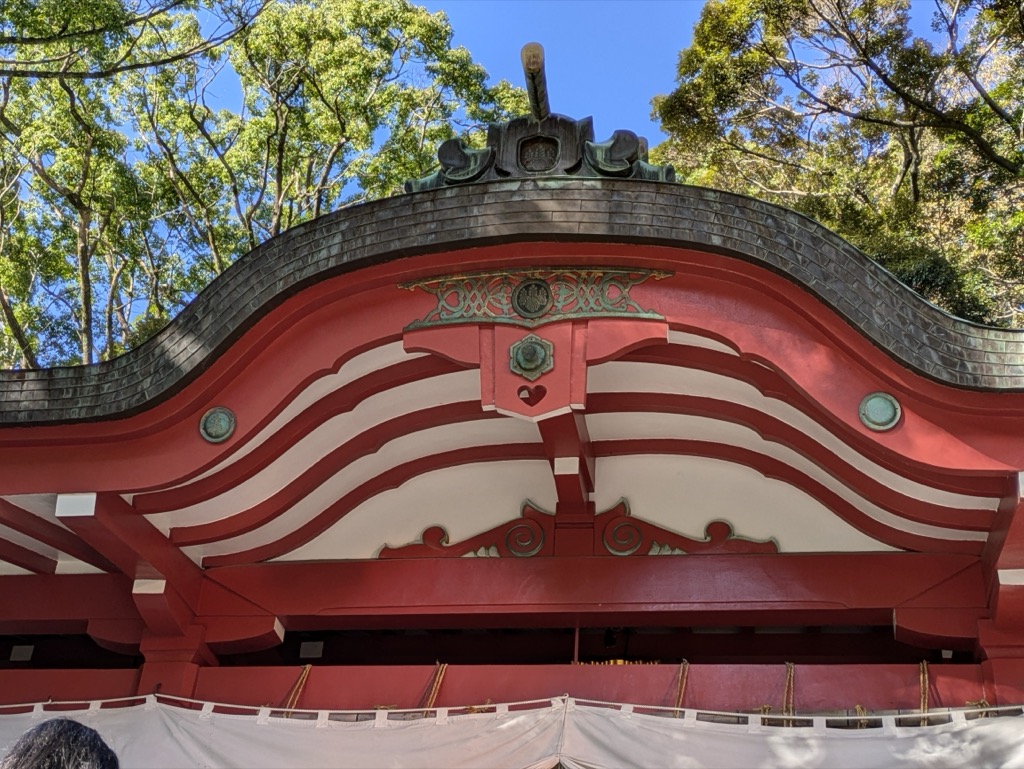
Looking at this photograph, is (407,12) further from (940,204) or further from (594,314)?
(594,314)

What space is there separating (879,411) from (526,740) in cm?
237

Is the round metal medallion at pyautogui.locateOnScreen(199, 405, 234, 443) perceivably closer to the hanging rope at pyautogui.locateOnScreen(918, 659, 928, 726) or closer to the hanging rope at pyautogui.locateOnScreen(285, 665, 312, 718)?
the hanging rope at pyautogui.locateOnScreen(285, 665, 312, 718)

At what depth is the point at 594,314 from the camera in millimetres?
5133

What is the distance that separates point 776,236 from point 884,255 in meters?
5.20

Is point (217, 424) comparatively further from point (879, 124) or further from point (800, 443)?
point (879, 124)

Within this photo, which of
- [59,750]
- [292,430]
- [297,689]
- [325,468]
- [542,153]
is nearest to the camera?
[59,750]

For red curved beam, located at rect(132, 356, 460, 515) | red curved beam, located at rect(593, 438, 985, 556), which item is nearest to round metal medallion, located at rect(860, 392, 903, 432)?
red curved beam, located at rect(593, 438, 985, 556)

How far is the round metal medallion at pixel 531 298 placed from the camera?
205 inches

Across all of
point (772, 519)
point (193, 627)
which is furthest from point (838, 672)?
point (193, 627)

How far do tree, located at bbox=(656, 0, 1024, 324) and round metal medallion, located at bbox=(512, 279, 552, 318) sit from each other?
25.6 feet

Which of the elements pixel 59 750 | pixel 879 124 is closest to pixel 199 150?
pixel 879 124

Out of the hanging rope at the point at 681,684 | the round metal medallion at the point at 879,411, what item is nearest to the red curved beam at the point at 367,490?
the hanging rope at the point at 681,684

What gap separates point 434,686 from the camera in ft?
19.1

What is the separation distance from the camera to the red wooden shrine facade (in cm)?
504
